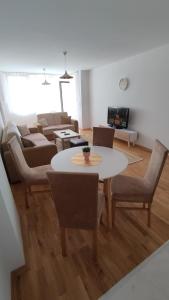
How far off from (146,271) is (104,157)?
114cm

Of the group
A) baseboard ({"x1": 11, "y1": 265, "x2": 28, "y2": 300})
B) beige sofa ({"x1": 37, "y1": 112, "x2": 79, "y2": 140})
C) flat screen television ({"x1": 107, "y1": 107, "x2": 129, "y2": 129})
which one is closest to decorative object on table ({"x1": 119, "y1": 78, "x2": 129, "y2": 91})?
flat screen television ({"x1": 107, "y1": 107, "x2": 129, "y2": 129})

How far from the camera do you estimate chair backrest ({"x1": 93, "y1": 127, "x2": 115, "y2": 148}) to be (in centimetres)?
256

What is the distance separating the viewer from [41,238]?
1.71 metres

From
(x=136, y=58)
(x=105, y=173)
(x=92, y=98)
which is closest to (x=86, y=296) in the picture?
(x=105, y=173)

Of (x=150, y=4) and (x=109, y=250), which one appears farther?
(x=150, y=4)

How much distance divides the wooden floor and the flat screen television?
2761 millimetres

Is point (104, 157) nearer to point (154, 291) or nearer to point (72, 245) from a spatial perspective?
point (72, 245)

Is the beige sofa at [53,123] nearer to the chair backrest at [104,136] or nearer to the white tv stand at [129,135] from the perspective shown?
the white tv stand at [129,135]

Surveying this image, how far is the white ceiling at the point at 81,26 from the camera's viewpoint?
1.76 meters

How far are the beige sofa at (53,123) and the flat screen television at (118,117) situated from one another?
1.32 metres

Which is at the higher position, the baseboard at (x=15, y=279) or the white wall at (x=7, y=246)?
the white wall at (x=7, y=246)

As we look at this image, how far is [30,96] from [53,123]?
1.39m

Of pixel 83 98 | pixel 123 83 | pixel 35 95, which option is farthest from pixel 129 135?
pixel 35 95

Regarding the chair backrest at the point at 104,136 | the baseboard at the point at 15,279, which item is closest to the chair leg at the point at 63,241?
the baseboard at the point at 15,279
